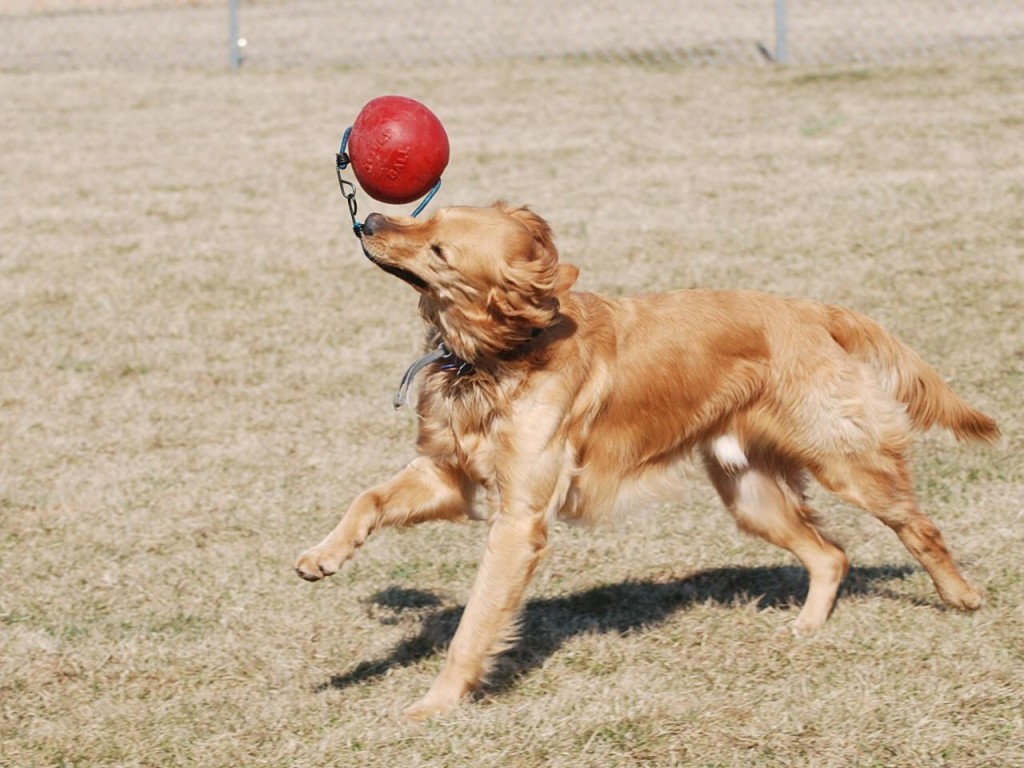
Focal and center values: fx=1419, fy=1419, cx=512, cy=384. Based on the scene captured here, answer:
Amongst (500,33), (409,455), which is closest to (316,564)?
(409,455)

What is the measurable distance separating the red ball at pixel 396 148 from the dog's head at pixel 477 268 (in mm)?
428

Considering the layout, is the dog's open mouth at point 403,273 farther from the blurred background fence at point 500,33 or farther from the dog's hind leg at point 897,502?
the blurred background fence at point 500,33

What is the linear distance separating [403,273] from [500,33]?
13.5 m

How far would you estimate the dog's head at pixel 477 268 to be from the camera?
4.13m

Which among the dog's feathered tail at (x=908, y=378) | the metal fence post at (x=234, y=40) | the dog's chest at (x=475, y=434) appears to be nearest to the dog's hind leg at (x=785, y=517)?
the dog's feathered tail at (x=908, y=378)

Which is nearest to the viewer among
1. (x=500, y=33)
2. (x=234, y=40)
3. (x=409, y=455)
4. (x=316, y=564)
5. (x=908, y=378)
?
(x=316, y=564)

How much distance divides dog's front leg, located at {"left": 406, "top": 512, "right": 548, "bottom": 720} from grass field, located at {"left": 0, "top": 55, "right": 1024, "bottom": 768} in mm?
120

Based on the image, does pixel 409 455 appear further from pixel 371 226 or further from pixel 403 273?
pixel 371 226

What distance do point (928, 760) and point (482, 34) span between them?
555 inches

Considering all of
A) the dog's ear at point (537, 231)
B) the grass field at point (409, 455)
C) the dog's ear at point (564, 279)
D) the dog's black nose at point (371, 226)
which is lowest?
the grass field at point (409, 455)

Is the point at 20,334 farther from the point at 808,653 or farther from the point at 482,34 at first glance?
the point at 482,34

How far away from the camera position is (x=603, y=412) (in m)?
4.55

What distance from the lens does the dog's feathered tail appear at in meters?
4.86

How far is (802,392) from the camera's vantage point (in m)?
4.71
